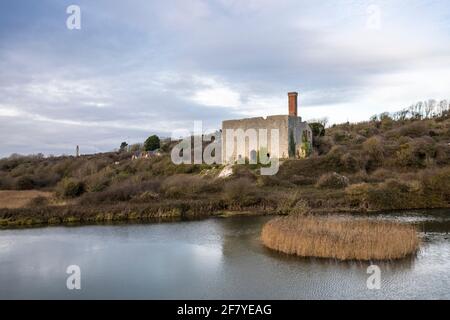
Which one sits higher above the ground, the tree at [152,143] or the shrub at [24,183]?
the tree at [152,143]

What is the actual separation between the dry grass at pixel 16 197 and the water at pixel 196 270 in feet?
30.2

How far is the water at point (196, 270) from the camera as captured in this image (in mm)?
11484

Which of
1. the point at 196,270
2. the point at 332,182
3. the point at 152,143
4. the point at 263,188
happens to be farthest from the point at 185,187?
the point at 152,143

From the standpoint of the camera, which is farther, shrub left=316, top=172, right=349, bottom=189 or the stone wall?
the stone wall

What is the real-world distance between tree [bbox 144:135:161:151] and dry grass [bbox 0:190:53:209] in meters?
23.3

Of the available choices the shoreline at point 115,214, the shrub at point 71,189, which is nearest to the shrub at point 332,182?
the shoreline at point 115,214

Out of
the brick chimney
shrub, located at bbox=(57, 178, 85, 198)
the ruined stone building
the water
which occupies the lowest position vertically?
the water

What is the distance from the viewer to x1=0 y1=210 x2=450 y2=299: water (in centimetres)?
1148

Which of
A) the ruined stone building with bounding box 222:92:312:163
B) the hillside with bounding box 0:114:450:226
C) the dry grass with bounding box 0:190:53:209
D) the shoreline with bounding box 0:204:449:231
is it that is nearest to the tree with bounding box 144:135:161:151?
the hillside with bounding box 0:114:450:226

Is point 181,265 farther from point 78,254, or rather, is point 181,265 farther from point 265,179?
point 265,179

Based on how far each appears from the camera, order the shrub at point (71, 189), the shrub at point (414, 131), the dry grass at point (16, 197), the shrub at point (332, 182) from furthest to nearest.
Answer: the shrub at point (414, 131), the shrub at point (332, 182), the shrub at point (71, 189), the dry grass at point (16, 197)

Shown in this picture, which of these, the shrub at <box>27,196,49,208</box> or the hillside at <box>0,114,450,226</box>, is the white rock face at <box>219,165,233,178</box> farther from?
the shrub at <box>27,196,49,208</box>

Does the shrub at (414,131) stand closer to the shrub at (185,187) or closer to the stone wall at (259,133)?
the stone wall at (259,133)
